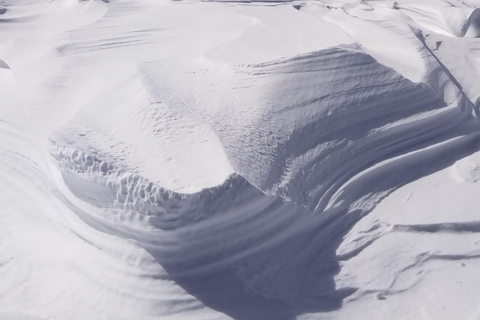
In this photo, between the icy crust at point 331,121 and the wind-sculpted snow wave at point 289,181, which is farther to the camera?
the icy crust at point 331,121

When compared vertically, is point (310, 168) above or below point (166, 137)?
below

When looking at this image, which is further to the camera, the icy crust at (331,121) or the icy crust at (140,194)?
the icy crust at (331,121)

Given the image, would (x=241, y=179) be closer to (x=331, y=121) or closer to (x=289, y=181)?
(x=289, y=181)

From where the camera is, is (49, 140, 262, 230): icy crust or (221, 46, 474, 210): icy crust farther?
(221, 46, 474, 210): icy crust

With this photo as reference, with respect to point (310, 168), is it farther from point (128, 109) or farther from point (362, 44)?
point (362, 44)

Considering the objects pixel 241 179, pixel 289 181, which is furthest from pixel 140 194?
pixel 289 181

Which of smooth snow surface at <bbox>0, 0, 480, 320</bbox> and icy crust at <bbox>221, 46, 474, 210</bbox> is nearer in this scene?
smooth snow surface at <bbox>0, 0, 480, 320</bbox>

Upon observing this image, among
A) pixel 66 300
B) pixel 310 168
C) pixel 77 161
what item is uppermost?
pixel 77 161

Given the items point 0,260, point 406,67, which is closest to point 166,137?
point 0,260
